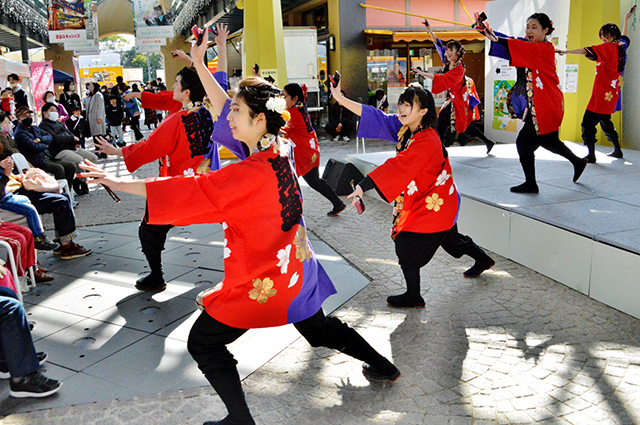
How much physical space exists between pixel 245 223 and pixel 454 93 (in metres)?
5.72

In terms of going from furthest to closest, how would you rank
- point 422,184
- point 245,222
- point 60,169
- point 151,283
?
point 60,169 → point 151,283 → point 422,184 → point 245,222

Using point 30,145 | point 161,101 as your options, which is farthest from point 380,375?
point 30,145

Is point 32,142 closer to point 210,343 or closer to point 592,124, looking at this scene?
point 210,343

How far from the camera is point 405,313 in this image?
3787 millimetres

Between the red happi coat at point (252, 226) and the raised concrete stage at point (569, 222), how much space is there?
93.4 inches

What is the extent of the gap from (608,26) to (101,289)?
608 centimetres

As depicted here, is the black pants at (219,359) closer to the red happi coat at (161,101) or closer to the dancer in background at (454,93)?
the red happi coat at (161,101)

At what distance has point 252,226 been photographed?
222 centimetres

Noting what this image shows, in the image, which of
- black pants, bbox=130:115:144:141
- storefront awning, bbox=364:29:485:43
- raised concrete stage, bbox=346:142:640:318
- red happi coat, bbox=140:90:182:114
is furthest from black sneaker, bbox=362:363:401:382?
black pants, bbox=130:115:144:141

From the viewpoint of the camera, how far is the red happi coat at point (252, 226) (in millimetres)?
2119

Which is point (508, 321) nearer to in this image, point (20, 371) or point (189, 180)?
point (189, 180)

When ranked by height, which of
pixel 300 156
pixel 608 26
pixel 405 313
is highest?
pixel 608 26

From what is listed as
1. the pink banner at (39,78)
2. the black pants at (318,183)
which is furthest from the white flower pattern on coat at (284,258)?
the pink banner at (39,78)

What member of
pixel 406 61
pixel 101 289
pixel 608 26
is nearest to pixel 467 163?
pixel 608 26
